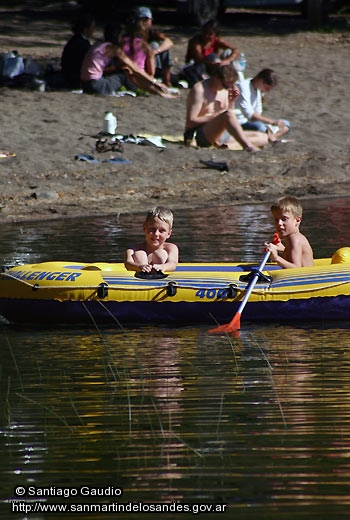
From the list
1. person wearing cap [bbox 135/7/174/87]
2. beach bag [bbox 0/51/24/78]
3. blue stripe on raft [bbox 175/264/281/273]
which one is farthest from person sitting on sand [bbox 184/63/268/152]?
blue stripe on raft [bbox 175/264/281/273]

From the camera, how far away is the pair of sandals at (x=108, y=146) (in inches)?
639

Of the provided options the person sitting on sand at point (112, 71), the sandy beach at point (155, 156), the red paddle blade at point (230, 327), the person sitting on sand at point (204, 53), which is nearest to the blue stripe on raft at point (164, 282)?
the red paddle blade at point (230, 327)

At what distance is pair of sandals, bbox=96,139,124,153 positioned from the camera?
16.2m

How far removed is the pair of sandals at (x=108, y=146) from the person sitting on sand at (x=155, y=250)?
7.23 meters

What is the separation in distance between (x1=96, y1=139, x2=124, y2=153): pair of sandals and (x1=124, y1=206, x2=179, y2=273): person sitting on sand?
7.23 metres

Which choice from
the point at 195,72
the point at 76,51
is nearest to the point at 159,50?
the point at 195,72

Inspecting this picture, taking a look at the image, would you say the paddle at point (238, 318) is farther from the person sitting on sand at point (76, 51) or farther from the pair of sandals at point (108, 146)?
the person sitting on sand at point (76, 51)

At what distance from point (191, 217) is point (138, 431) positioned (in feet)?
26.9

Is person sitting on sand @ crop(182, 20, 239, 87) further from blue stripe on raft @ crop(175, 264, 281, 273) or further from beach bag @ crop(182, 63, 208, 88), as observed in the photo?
blue stripe on raft @ crop(175, 264, 281, 273)

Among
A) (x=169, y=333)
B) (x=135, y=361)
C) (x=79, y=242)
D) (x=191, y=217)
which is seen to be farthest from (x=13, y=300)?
(x=191, y=217)

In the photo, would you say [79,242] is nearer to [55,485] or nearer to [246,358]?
[246,358]

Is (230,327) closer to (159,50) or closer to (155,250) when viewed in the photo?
(155,250)

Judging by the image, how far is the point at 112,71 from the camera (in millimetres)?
18656

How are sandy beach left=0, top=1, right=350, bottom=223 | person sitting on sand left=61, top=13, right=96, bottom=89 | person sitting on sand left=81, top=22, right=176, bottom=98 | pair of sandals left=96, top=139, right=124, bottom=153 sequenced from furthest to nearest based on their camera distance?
person sitting on sand left=61, top=13, right=96, bottom=89, person sitting on sand left=81, top=22, right=176, bottom=98, pair of sandals left=96, top=139, right=124, bottom=153, sandy beach left=0, top=1, right=350, bottom=223
